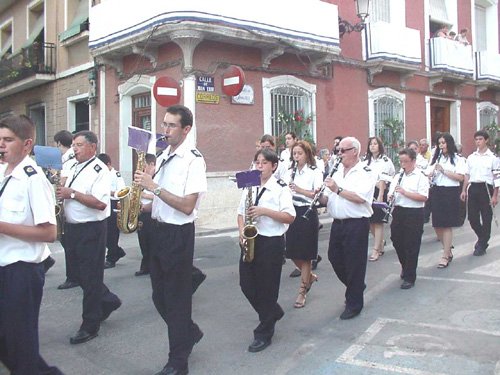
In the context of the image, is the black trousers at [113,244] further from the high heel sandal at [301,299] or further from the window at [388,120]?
the window at [388,120]

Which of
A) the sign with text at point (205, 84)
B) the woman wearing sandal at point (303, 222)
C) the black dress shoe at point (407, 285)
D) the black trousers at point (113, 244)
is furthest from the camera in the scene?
the sign with text at point (205, 84)

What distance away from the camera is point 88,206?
4746mm

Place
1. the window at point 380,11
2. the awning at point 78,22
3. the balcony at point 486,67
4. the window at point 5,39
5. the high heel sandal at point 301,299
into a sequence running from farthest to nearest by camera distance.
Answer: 1. the window at point 5,39
2. the balcony at point 486,67
3. the window at point 380,11
4. the awning at point 78,22
5. the high heel sandal at point 301,299

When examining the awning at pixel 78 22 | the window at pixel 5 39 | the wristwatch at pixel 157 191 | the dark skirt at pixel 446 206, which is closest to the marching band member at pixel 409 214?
the dark skirt at pixel 446 206

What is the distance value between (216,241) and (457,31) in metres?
13.7

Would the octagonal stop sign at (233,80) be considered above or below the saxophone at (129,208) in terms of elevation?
above

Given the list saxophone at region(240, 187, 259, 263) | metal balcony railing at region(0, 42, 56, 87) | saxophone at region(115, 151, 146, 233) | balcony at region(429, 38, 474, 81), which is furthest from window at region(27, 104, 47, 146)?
saxophone at region(240, 187, 259, 263)

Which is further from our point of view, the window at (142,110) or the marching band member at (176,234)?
the window at (142,110)

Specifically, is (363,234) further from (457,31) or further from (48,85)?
(457,31)

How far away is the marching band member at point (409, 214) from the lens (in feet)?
20.7

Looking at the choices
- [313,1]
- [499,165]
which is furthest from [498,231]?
[313,1]

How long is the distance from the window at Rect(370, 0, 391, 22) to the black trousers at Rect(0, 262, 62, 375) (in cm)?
1540

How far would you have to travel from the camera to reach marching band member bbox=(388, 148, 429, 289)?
6.30 meters

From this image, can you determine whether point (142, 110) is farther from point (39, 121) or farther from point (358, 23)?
point (358, 23)
